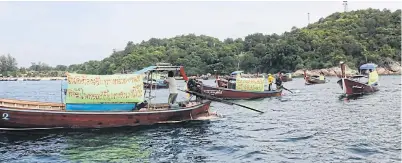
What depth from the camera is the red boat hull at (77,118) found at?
21672mm

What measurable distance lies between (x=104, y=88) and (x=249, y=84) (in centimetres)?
2478

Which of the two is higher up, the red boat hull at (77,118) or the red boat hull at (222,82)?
the red boat hull at (222,82)

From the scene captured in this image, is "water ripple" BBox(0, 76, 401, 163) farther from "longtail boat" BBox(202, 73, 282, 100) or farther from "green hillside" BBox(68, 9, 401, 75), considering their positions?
"green hillside" BBox(68, 9, 401, 75)

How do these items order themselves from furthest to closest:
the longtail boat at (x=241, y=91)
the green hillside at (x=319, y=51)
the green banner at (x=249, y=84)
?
the green hillside at (x=319, y=51) → the green banner at (x=249, y=84) → the longtail boat at (x=241, y=91)

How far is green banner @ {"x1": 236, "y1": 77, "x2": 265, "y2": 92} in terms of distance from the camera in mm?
44969

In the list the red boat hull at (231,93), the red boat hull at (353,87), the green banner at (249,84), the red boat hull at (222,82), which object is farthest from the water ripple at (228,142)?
the red boat hull at (222,82)

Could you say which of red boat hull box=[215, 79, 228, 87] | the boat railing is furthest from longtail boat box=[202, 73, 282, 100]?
the boat railing

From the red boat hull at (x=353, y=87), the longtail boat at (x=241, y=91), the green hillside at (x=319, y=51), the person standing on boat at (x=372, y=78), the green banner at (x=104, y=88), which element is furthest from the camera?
the green hillside at (x=319, y=51)

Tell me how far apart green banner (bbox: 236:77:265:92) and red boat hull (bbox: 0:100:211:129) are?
1994cm

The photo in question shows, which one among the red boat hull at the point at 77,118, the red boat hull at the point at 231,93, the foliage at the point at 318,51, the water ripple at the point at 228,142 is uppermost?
the foliage at the point at 318,51

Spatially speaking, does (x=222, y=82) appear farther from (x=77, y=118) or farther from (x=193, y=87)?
(x=77, y=118)

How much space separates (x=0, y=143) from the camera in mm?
20344

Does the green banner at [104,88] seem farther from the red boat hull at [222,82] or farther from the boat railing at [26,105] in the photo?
the red boat hull at [222,82]

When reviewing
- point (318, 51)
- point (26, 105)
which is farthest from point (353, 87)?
point (318, 51)
